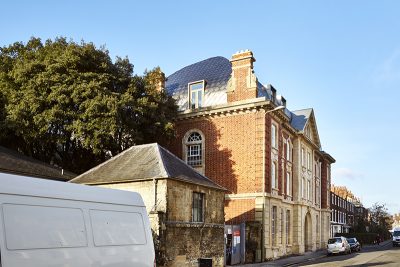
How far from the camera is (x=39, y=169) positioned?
24.3 meters

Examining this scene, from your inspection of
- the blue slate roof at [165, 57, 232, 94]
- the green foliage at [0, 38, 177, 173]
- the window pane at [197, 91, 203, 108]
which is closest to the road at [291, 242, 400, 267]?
the green foliage at [0, 38, 177, 173]

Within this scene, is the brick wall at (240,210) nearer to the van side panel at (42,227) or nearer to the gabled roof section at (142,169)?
the gabled roof section at (142,169)

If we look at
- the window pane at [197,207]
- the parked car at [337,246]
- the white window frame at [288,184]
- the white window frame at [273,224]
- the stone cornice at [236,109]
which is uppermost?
the stone cornice at [236,109]

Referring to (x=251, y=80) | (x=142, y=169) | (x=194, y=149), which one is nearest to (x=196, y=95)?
(x=194, y=149)

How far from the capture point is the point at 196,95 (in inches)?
1355

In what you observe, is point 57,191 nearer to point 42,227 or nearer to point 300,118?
point 42,227

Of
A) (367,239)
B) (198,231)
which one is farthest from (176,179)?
(367,239)

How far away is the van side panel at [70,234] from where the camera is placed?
656 centimetres

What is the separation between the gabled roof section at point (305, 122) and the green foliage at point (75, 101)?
14.9 metres

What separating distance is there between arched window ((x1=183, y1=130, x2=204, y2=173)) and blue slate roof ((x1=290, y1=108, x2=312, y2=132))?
1042cm

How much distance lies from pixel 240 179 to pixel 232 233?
6438mm

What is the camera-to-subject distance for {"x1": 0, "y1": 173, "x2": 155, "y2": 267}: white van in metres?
6.60

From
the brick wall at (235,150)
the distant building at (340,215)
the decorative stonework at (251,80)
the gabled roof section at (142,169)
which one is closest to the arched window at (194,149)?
the brick wall at (235,150)

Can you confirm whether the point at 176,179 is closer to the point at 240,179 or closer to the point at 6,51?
the point at 240,179
